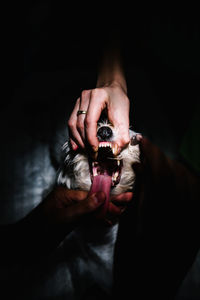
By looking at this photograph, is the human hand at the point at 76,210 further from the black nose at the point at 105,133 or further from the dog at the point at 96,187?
the black nose at the point at 105,133

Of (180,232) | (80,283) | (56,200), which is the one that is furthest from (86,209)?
(80,283)

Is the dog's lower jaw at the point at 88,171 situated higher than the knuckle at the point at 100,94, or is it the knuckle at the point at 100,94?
the knuckle at the point at 100,94

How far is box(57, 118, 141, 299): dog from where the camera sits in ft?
3.31

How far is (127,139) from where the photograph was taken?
38.2 inches

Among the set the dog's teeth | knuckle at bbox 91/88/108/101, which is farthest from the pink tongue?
knuckle at bbox 91/88/108/101

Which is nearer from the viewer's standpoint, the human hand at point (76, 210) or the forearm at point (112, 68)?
the human hand at point (76, 210)

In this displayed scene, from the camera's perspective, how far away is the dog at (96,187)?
3.31 feet

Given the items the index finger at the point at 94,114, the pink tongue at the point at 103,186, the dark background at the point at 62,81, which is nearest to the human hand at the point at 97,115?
the index finger at the point at 94,114

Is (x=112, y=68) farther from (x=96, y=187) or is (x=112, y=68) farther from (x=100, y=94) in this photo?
(x=96, y=187)

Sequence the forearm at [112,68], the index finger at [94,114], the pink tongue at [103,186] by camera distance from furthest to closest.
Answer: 1. the forearm at [112,68]
2. the pink tongue at [103,186]
3. the index finger at [94,114]

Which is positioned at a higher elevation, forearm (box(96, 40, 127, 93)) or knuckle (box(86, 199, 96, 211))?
forearm (box(96, 40, 127, 93))

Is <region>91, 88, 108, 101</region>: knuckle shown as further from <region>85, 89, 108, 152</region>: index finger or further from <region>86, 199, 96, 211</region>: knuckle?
<region>86, 199, 96, 211</region>: knuckle

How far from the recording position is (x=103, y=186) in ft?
3.26

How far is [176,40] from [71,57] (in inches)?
24.3
